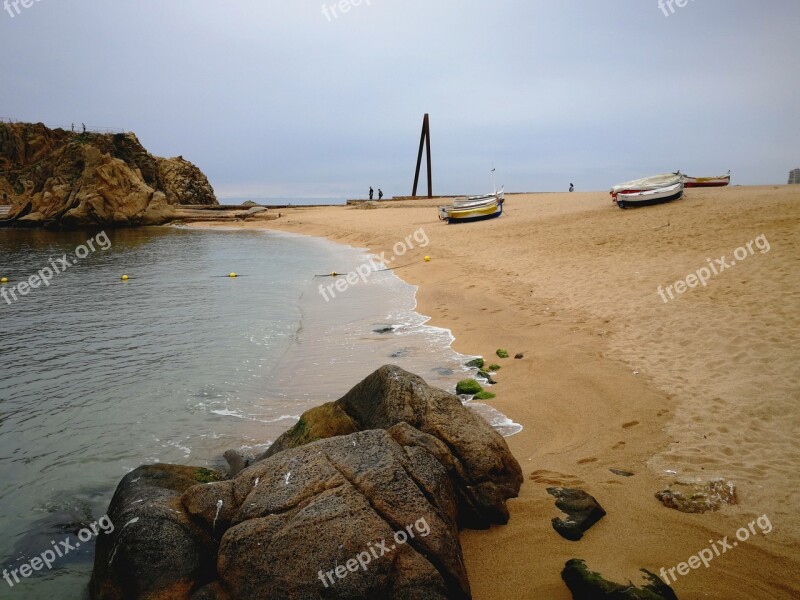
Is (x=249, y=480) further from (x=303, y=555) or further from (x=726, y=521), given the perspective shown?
(x=726, y=521)

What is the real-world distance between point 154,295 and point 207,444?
1178cm

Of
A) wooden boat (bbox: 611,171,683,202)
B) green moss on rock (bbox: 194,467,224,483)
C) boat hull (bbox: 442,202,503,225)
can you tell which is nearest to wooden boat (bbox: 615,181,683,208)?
wooden boat (bbox: 611,171,683,202)

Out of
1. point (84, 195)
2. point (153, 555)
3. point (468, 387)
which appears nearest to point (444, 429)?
point (153, 555)

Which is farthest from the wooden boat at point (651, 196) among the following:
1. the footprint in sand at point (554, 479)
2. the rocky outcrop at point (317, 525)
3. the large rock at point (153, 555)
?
the large rock at point (153, 555)

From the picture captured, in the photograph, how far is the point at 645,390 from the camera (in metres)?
7.20

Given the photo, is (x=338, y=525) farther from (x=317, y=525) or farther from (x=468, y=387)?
(x=468, y=387)

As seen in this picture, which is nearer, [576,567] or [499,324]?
[576,567]

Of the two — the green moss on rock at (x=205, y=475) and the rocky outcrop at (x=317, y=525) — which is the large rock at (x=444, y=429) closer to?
the rocky outcrop at (x=317, y=525)

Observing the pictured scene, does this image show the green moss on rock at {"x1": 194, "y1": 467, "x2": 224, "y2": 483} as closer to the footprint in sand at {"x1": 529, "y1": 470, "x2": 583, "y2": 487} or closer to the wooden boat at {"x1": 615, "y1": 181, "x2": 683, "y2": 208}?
the footprint in sand at {"x1": 529, "y1": 470, "x2": 583, "y2": 487}

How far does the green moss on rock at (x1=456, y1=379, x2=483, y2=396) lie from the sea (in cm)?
29

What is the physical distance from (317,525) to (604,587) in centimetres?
207

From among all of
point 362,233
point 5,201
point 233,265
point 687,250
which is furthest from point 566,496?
point 5,201

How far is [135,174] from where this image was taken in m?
49.9

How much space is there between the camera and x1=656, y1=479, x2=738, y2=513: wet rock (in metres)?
4.55
